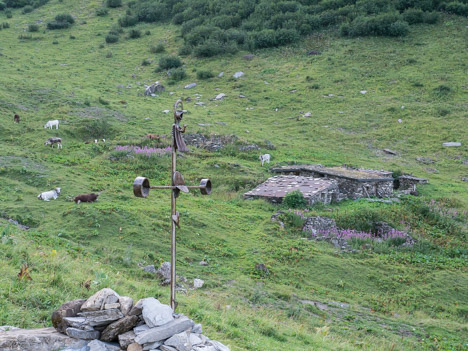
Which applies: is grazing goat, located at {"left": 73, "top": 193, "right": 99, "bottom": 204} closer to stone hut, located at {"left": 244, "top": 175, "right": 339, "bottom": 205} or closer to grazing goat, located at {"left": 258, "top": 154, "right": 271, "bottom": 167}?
stone hut, located at {"left": 244, "top": 175, "right": 339, "bottom": 205}

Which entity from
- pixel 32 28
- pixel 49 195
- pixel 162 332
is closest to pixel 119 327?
pixel 162 332

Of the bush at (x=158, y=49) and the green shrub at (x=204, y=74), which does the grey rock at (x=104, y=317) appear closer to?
the green shrub at (x=204, y=74)

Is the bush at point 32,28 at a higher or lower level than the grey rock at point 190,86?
higher

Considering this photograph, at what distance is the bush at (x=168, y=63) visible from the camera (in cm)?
4650

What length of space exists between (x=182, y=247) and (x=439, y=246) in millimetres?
10157

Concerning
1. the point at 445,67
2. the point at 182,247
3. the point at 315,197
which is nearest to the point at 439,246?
the point at 315,197

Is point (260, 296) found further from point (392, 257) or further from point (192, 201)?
point (192, 201)

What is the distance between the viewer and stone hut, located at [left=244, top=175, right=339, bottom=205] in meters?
19.9

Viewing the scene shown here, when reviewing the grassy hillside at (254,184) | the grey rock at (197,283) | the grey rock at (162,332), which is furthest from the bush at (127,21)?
the grey rock at (162,332)

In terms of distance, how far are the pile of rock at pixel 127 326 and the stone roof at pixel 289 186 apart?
14.3m

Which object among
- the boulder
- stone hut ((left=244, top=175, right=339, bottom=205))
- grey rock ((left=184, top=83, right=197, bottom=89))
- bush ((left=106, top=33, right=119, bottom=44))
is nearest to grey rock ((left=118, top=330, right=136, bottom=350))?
the boulder

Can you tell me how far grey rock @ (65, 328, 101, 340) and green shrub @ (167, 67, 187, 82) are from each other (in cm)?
4024

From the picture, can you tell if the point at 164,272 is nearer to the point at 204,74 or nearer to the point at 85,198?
the point at 85,198

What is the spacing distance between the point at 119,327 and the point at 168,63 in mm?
43699
